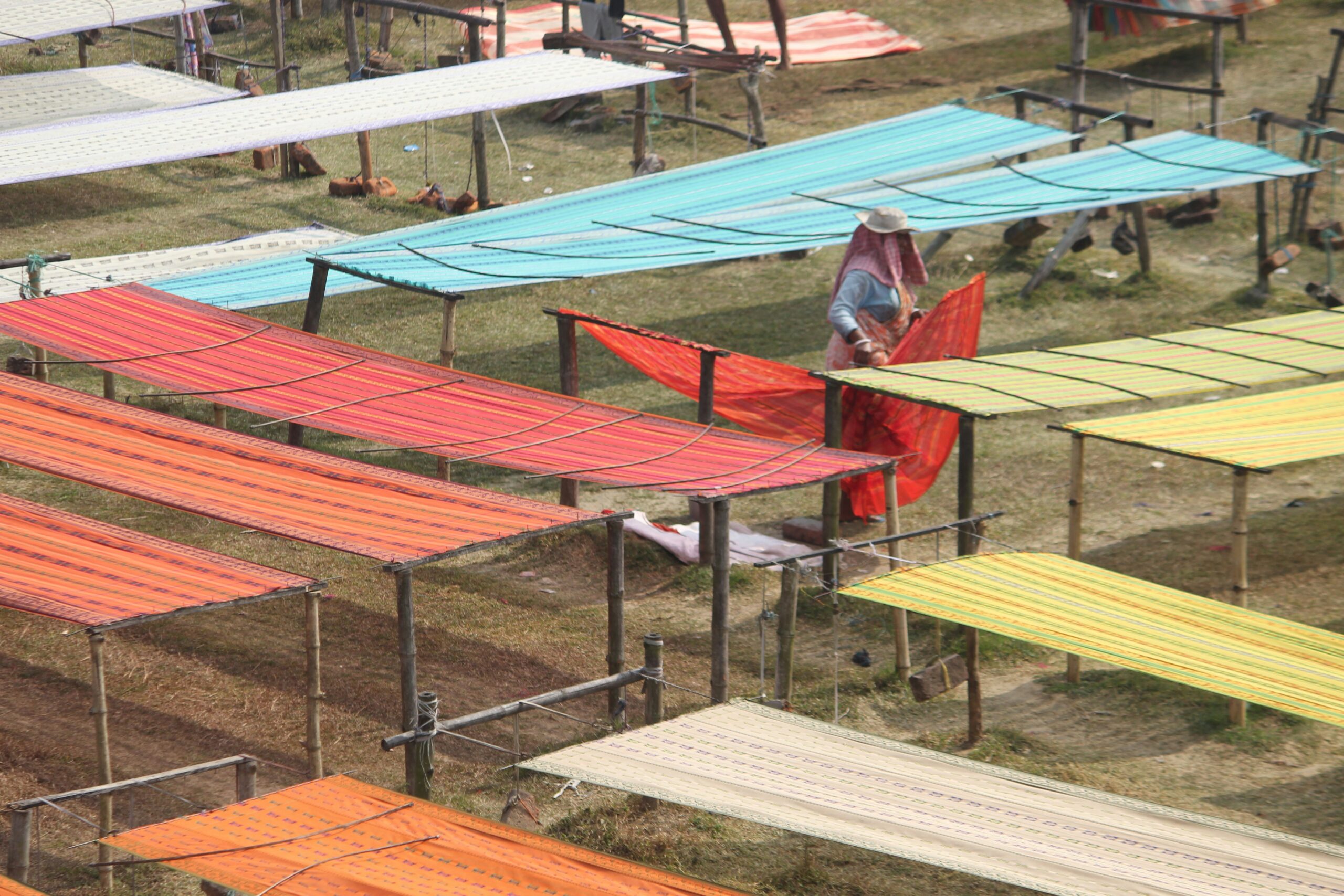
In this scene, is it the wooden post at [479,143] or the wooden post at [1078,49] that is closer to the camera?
the wooden post at [1078,49]

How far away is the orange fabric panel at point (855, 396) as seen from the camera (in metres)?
8.92

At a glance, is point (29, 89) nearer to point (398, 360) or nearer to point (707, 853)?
point (398, 360)

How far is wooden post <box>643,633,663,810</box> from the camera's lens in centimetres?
662

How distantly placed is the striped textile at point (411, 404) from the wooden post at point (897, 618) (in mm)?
142

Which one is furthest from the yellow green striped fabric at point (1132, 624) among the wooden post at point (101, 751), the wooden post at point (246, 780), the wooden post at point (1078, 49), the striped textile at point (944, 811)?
the wooden post at point (1078, 49)

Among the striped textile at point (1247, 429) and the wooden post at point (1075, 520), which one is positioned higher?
the striped textile at point (1247, 429)

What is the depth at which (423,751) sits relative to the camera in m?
6.12

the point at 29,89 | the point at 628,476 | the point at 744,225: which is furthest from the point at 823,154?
the point at 29,89

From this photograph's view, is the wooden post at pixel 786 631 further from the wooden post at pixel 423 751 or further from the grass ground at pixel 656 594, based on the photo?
the wooden post at pixel 423 751

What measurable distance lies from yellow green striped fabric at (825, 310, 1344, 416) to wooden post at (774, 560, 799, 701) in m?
1.19

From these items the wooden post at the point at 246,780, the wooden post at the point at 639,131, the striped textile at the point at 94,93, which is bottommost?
the wooden post at the point at 246,780

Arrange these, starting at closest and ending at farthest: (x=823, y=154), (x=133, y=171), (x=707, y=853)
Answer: (x=707, y=853)
(x=823, y=154)
(x=133, y=171)

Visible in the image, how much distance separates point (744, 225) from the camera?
10648 millimetres

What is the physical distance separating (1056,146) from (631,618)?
352 inches
